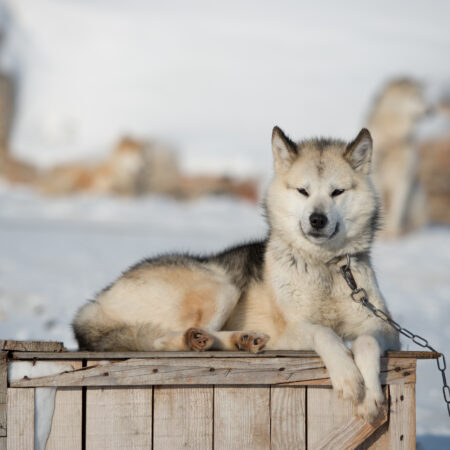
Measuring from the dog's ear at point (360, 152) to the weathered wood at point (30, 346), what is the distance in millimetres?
1580

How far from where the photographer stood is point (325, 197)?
9.66 ft

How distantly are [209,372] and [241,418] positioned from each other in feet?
0.80

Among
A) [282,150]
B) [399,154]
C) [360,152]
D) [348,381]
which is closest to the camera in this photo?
[348,381]

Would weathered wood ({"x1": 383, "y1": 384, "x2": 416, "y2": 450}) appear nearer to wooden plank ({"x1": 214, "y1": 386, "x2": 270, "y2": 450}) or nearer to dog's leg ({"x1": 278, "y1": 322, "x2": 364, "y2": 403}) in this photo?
dog's leg ({"x1": 278, "y1": 322, "x2": 364, "y2": 403})

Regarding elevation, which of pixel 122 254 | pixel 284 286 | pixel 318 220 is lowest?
pixel 284 286

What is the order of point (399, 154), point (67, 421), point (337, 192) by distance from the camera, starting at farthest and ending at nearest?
point (399, 154)
point (337, 192)
point (67, 421)

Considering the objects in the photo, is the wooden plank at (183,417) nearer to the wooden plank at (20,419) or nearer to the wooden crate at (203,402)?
the wooden crate at (203,402)

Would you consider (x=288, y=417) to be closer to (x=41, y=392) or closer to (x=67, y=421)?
(x=67, y=421)

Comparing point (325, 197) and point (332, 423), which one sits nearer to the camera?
point (332, 423)

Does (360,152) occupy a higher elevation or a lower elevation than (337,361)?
higher

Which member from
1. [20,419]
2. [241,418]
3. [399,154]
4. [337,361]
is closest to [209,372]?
[241,418]

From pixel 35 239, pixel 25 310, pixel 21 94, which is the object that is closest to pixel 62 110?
pixel 21 94

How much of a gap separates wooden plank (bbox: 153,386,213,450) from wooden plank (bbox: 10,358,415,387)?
6 centimetres

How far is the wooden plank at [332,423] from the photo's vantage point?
8.58 feet
